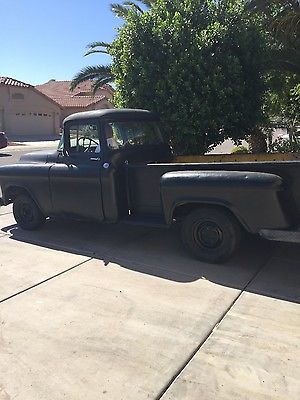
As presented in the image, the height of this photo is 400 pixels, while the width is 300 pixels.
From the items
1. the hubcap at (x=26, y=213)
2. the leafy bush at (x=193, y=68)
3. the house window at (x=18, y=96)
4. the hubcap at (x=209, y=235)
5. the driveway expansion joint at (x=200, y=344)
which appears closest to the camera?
the driveway expansion joint at (x=200, y=344)

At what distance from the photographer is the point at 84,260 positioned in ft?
16.1

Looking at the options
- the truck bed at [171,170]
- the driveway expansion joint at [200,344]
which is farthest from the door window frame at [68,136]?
the driveway expansion joint at [200,344]

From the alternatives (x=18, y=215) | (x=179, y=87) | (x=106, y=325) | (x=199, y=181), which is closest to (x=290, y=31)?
(x=179, y=87)

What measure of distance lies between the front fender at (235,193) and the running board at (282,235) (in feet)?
0.17

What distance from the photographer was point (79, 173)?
537 centimetres

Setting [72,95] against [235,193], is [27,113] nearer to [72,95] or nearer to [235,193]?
[72,95]

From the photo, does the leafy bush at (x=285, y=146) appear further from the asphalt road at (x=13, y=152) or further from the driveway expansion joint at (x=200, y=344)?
the asphalt road at (x=13, y=152)

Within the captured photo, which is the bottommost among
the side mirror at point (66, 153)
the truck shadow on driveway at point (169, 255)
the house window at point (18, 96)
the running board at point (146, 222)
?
the truck shadow on driveway at point (169, 255)

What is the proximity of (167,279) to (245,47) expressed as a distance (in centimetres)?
496

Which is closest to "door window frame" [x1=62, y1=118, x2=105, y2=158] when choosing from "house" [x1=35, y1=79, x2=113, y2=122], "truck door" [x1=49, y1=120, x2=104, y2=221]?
"truck door" [x1=49, y1=120, x2=104, y2=221]

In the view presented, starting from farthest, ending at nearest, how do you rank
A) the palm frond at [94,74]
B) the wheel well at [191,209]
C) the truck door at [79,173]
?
the palm frond at [94,74] < the truck door at [79,173] < the wheel well at [191,209]

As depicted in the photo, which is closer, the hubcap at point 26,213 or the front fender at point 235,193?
the front fender at point 235,193

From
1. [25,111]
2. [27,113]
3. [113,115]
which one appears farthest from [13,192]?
[27,113]

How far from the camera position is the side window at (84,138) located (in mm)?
5414
